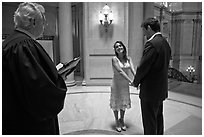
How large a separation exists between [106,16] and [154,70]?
353cm

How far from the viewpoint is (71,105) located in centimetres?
406

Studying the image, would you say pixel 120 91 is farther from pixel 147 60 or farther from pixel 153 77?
pixel 147 60

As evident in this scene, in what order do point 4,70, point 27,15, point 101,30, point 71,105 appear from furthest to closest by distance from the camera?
point 101,30, point 71,105, point 27,15, point 4,70

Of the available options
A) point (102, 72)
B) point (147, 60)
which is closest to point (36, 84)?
point (147, 60)

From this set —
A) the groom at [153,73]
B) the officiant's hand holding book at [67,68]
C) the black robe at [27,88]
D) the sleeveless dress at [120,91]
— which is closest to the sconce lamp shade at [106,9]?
the sleeveless dress at [120,91]

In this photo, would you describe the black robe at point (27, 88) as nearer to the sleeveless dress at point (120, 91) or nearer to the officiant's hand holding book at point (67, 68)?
the officiant's hand holding book at point (67, 68)

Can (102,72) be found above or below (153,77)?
below

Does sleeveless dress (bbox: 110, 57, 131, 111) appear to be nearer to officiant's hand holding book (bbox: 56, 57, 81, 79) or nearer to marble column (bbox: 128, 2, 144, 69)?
officiant's hand holding book (bbox: 56, 57, 81, 79)

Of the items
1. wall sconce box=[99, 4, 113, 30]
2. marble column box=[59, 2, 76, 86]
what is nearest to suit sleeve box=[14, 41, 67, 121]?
wall sconce box=[99, 4, 113, 30]

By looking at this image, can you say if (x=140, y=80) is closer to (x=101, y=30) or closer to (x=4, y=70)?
(x=4, y=70)

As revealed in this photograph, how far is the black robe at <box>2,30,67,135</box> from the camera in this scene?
111 cm

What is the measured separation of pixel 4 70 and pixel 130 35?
4768mm

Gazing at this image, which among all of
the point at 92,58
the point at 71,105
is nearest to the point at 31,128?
the point at 71,105

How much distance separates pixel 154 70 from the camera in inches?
77.3
